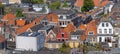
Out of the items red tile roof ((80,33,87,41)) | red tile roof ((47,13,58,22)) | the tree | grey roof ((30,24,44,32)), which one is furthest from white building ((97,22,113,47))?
the tree

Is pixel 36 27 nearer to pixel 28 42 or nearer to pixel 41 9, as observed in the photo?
pixel 28 42

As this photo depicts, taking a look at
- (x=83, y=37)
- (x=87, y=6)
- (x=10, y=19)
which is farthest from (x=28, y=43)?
(x=87, y=6)

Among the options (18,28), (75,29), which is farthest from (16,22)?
(75,29)

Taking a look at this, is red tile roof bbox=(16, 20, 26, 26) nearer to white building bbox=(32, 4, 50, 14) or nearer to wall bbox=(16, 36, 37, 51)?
white building bbox=(32, 4, 50, 14)

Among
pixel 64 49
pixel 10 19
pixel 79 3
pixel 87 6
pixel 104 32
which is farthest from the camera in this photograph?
pixel 79 3

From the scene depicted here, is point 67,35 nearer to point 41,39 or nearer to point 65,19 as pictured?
point 41,39

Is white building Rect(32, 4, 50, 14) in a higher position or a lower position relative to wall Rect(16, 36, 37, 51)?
higher

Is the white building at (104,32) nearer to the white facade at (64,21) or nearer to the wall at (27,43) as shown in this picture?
the wall at (27,43)
